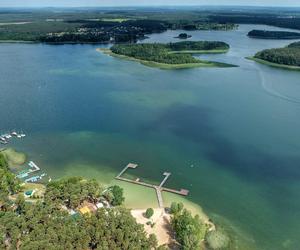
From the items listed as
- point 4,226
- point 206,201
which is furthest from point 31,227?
point 206,201

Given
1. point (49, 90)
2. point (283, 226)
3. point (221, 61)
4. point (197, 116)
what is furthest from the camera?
point (221, 61)

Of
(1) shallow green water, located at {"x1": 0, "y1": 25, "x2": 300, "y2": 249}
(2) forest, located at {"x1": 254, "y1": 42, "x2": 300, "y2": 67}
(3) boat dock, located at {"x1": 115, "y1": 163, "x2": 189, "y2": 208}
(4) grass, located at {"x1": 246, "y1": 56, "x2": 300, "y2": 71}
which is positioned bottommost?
(4) grass, located at {"x1": 246, "y1": 56, "x2": 300, "y2": 71}

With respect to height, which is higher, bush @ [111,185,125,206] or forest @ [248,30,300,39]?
bush @ [111,185,125,206]

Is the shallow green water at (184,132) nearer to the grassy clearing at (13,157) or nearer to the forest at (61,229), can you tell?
the grassy clearing at (13,157)

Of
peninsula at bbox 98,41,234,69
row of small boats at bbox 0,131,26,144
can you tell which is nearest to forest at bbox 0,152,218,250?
row of small boats at bbox 0,131,26,144

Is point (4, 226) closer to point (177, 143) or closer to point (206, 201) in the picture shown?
point (206, 201)

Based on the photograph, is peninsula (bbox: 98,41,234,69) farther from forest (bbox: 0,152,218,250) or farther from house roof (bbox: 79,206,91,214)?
forest (bbox: 0,152,218,250)

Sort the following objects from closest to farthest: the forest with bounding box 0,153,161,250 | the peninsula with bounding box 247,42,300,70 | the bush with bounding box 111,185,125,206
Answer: the forest with bounding box 0,153,161,250 < the bush with bounding box 111,185,125,206 < the peninsula with bounding box 247,42,300,70
